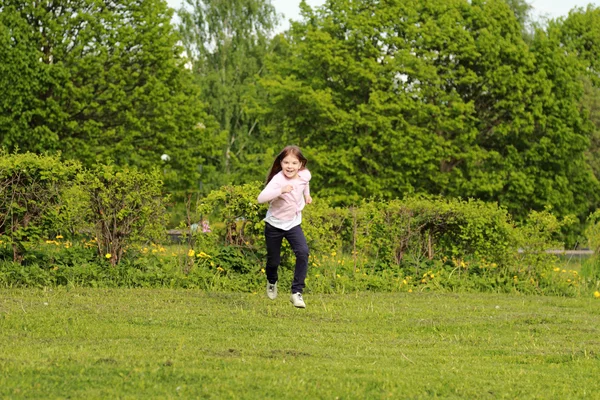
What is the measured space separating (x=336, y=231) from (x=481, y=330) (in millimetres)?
4313

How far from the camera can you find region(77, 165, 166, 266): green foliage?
11797 millimetres

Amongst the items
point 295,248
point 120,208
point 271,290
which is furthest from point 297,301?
point 120,208

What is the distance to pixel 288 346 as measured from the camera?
24.8ft

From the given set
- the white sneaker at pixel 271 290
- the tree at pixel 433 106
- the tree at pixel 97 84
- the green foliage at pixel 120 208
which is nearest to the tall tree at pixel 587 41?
the tree at pixel 433 106

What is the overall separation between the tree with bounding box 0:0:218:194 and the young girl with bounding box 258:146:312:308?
19.2m

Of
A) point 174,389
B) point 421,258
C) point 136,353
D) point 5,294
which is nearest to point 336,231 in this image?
point 421,258

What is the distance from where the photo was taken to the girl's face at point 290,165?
31.2 ft

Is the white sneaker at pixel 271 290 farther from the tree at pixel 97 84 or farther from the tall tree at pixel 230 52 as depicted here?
the tall tree at pixel 230 52

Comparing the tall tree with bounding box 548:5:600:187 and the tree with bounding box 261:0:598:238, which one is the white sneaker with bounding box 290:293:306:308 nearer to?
the tree with bounding box 261:0:598:238

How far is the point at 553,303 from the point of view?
12000 mm

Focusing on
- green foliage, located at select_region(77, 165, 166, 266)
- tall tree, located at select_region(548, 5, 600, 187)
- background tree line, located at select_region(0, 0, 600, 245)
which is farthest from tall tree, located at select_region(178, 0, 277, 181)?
green foliage, located at select_region(77, 165, 166, 266)

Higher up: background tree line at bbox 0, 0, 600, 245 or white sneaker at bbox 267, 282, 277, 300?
background tree line at bbox 0, 0, 600, 245

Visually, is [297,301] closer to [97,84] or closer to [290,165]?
[290,165]

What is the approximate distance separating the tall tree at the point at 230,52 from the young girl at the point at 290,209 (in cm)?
3659
